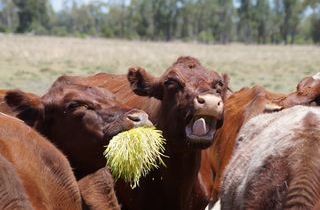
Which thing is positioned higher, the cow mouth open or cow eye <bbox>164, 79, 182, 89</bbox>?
cow eye <bbox>164, 79, 182, 89</bbox>

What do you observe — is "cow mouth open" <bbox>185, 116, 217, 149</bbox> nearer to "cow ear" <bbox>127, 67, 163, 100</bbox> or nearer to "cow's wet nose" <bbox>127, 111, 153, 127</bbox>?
"cow's wet nose" <bbox>127, 111, 153, 127</bbox>

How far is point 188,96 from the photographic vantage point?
216 inches

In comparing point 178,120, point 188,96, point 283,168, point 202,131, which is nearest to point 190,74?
point 188,96

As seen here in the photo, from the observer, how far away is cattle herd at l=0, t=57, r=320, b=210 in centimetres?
380

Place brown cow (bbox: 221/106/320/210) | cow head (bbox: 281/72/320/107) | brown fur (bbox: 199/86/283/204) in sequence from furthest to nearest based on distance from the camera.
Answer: brown fur (bbox: 199/86/283/204) < cow head (bbox: 281/72/320/107) < brown cow (bbox: 221/106/320/210)

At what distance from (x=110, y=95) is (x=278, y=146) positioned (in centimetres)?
204

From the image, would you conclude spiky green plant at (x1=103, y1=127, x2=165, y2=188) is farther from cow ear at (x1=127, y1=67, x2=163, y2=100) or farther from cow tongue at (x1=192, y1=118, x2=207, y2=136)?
cow ear at (x1=127, y1=67, x2=163, y2=100)

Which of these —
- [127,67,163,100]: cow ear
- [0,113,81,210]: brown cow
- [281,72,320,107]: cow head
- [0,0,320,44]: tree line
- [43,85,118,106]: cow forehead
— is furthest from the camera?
[0,0,320,44]: tree line

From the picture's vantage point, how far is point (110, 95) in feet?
18.6

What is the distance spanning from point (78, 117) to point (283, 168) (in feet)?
7.12

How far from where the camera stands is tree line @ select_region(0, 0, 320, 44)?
94.9m

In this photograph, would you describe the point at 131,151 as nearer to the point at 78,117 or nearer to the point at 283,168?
the point at 78,117

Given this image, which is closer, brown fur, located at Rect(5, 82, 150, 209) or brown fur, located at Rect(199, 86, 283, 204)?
brown fur, located at Rect(5, 82, 150, 209)

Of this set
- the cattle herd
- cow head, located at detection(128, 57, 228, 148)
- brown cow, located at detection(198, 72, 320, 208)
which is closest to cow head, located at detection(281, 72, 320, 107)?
the cattle herd
